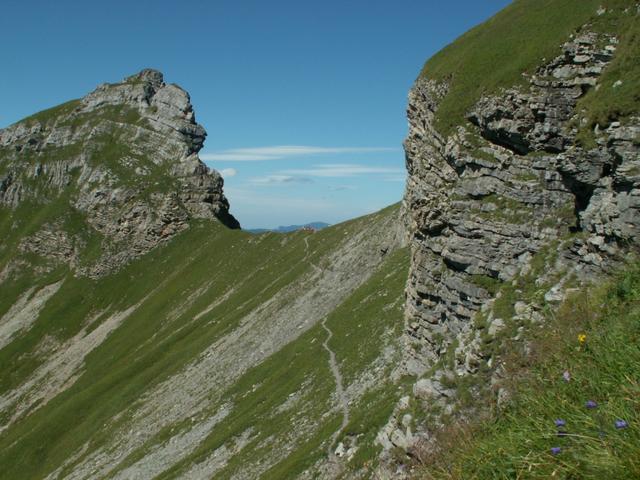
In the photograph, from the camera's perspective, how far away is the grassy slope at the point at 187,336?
48.9 meters

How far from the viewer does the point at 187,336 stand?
9212cm

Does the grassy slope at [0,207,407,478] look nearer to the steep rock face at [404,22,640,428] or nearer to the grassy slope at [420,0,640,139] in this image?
the steep rock face at [404,22,640,428]

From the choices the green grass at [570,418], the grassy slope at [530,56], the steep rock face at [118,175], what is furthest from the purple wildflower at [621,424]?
the steep rock face at [118,175]

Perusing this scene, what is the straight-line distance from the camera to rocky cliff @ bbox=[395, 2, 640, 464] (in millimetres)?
18672

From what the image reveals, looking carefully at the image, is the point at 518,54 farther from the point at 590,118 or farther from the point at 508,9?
the point at 508,9

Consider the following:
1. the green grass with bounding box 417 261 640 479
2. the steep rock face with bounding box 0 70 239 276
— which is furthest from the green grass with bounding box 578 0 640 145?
the steep rock face with bounding box 0 70 239 276

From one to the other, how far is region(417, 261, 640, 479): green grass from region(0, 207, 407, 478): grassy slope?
59.7ft

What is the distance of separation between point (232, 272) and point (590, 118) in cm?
9824

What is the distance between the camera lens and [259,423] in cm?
4688

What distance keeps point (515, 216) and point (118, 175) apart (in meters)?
159

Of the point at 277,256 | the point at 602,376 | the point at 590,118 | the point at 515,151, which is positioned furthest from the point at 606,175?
the point at 277,256

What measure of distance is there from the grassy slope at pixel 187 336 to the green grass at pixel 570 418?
59.7 ft

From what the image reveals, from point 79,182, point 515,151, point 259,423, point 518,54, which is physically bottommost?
point 259,423

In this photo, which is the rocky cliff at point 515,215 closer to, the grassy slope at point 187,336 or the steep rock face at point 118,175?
the grassy slope at point 187,336
